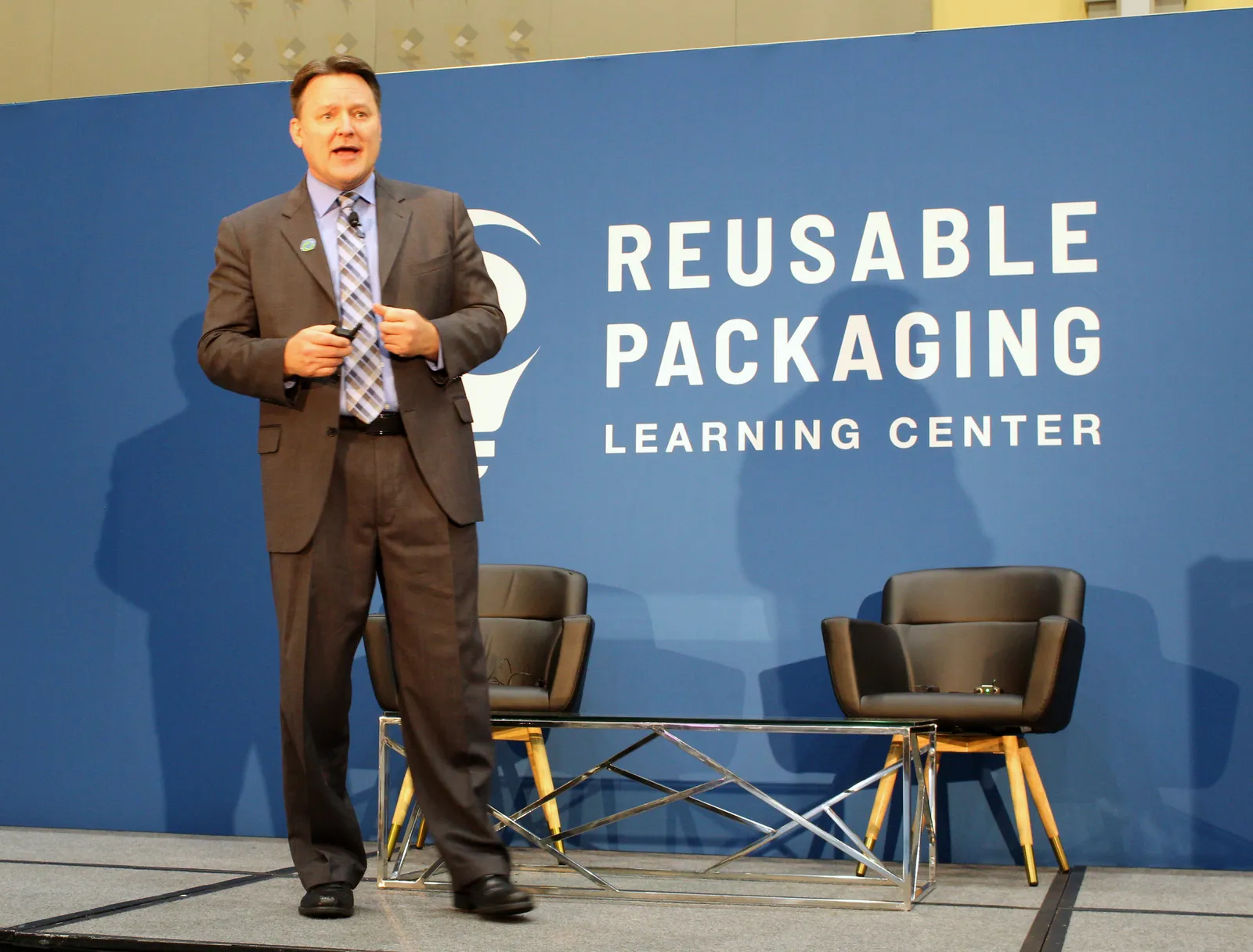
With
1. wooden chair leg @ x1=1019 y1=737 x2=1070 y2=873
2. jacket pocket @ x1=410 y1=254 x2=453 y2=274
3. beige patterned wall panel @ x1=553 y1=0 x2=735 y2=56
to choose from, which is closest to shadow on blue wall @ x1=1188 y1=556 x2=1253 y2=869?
wooden chair leg @ x1=1019 y1=737 x2=1070 y2=873

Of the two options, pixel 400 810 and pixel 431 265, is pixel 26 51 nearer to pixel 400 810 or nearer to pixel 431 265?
pixel 400 810

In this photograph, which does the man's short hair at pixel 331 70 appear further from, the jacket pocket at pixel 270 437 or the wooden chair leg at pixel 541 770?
the wooden chair leg at pixel 541 770

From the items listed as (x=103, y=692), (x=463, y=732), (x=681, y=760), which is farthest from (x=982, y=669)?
(x=103, y=692)

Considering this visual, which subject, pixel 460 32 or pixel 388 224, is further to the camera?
pixel 460 32

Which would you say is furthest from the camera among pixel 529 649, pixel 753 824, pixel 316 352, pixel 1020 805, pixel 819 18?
pixel 819 18

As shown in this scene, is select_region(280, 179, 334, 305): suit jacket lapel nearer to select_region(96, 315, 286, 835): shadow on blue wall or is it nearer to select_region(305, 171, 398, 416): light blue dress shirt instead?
select_region(305, 171, 398, 416): light blue dress shirt

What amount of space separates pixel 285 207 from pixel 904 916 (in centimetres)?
193

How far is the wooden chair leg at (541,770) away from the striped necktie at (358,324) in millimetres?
1663

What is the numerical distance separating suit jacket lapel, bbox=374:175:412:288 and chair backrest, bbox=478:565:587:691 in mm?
1692

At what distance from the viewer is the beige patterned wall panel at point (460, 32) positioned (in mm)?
5871

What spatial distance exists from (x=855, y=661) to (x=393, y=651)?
1.52 meters

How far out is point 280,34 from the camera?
6078 mm

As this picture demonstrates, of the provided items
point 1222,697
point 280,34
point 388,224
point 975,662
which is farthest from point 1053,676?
Answer: point 280,34

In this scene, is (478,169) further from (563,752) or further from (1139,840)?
(1139,840)
